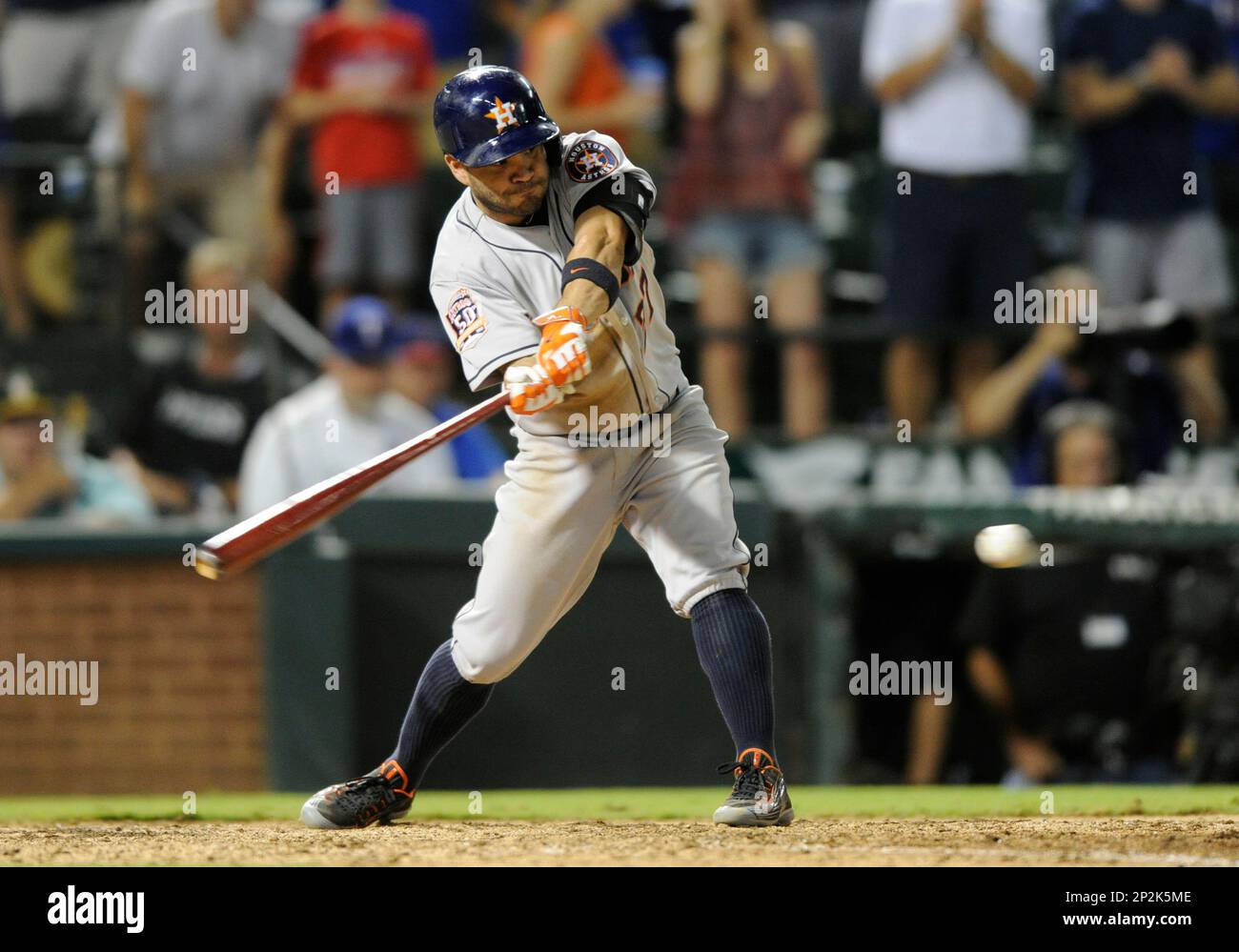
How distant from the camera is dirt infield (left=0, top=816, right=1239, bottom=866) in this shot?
3.99m

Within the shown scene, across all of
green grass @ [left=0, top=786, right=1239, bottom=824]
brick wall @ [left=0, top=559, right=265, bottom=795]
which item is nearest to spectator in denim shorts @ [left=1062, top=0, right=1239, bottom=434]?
green grass @ [left=0, top=786, right=1239, bottom=824]

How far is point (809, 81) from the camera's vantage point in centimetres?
802

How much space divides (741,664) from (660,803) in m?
1.58

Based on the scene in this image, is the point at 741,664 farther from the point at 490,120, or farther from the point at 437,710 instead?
the point at 490,120

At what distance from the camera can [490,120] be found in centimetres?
423

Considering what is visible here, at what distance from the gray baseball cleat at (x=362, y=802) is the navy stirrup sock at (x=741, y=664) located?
0.85 metres

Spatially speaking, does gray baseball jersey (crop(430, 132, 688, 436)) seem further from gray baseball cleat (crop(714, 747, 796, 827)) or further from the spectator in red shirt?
the spectator in red shirt

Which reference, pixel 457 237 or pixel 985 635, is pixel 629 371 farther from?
pixel 985 635

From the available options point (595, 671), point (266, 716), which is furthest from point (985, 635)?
point (266, 716)

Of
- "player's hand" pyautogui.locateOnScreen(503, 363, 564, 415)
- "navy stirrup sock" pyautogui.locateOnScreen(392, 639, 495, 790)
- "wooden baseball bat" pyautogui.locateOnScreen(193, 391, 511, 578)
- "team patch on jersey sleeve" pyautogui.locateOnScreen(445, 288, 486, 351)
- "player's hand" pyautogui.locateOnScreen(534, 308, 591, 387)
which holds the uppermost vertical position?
"team patch on jersey sleeve" pyautogui.locateOnScreen(445, 288, 486, 351)

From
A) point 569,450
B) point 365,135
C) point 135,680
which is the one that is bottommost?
point 135,680

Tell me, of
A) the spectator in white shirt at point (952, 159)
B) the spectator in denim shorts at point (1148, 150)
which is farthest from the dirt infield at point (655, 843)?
the spectator in denim shorts at point (1148, 150)

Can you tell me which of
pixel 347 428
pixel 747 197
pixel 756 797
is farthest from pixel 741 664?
pixel 747 197
